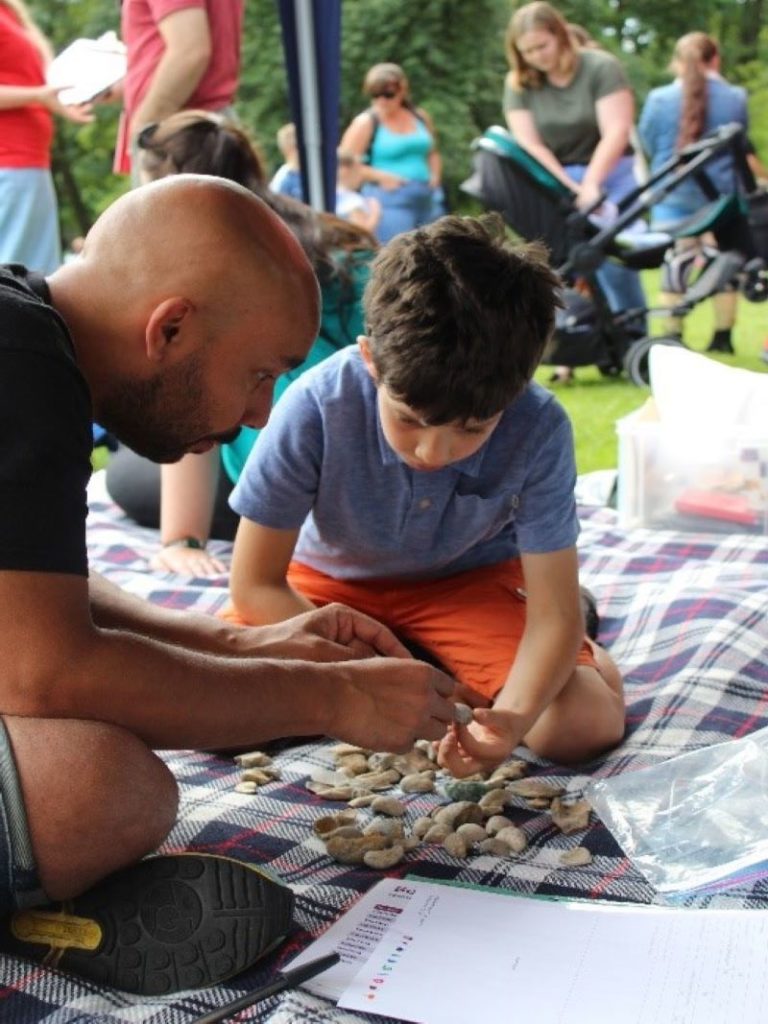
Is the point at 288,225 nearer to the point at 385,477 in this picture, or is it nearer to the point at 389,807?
the point at 385,477

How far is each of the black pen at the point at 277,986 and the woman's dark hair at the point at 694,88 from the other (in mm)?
5549

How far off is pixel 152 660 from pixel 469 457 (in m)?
0.66

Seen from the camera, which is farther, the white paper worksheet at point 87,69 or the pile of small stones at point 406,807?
the white paper worksheet at point 87,69

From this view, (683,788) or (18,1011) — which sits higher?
(18,1011)

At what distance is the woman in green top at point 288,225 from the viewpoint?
89.7 inches

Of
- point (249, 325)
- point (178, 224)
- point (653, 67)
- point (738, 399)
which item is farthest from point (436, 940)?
point (653, 67)

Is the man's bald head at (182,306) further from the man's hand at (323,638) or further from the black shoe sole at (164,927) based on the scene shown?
the black shoe sole at (164,927)

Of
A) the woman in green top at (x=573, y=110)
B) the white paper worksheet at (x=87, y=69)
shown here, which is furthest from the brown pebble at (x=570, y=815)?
the woman in green top at (x=573, y=110)

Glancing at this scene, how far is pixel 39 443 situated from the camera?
1.05 metres

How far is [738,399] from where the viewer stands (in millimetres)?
2693

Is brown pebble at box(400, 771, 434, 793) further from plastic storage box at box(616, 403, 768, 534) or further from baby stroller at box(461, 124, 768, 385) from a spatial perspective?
baby stroller at box(461, 124, 768, 385)

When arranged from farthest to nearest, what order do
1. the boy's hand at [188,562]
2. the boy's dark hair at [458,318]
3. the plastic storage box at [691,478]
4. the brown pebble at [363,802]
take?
the plastic storage box at [691,478], the boy's hand at [188,562], the brown pebble at [363,802], the boy's dark hair at [458,318]

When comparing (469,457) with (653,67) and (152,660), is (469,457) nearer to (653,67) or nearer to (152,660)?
(152,660)

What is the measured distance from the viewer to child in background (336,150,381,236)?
6.23 m
